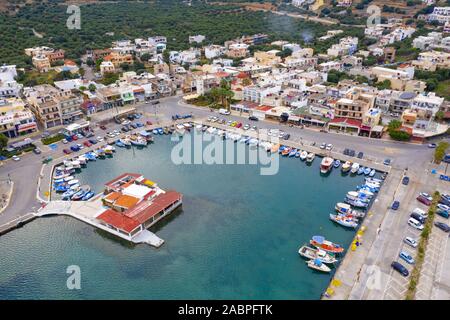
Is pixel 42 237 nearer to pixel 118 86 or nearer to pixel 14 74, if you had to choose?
pixel 118 86

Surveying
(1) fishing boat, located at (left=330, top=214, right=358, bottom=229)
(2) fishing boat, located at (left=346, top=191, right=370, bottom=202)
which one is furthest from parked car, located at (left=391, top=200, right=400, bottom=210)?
(1) fishing boat, located at (left=330, top=214, right=358, bottom=229)

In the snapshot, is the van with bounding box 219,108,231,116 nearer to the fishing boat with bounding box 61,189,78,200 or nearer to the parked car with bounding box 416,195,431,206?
the fishing boat with bounding box 61,189,78,200

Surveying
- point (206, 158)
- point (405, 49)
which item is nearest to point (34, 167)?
point (206, 158)

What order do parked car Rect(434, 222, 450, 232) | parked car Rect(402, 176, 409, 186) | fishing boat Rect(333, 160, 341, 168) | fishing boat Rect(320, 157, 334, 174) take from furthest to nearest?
fishing boat Rect(333, 160, 341, 168)
fishing boat Rect(320, 157, 334, 174)
parked car Rect(402, 176, 409, 186)
parked car Rect(434, 222, 450, 232)

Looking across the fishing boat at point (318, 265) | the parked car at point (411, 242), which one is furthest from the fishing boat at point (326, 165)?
the fishing boat at point (318, 265)

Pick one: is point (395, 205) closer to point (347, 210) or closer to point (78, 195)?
point (347, 210)

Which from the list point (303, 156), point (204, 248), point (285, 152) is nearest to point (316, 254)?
point (204, 248)
